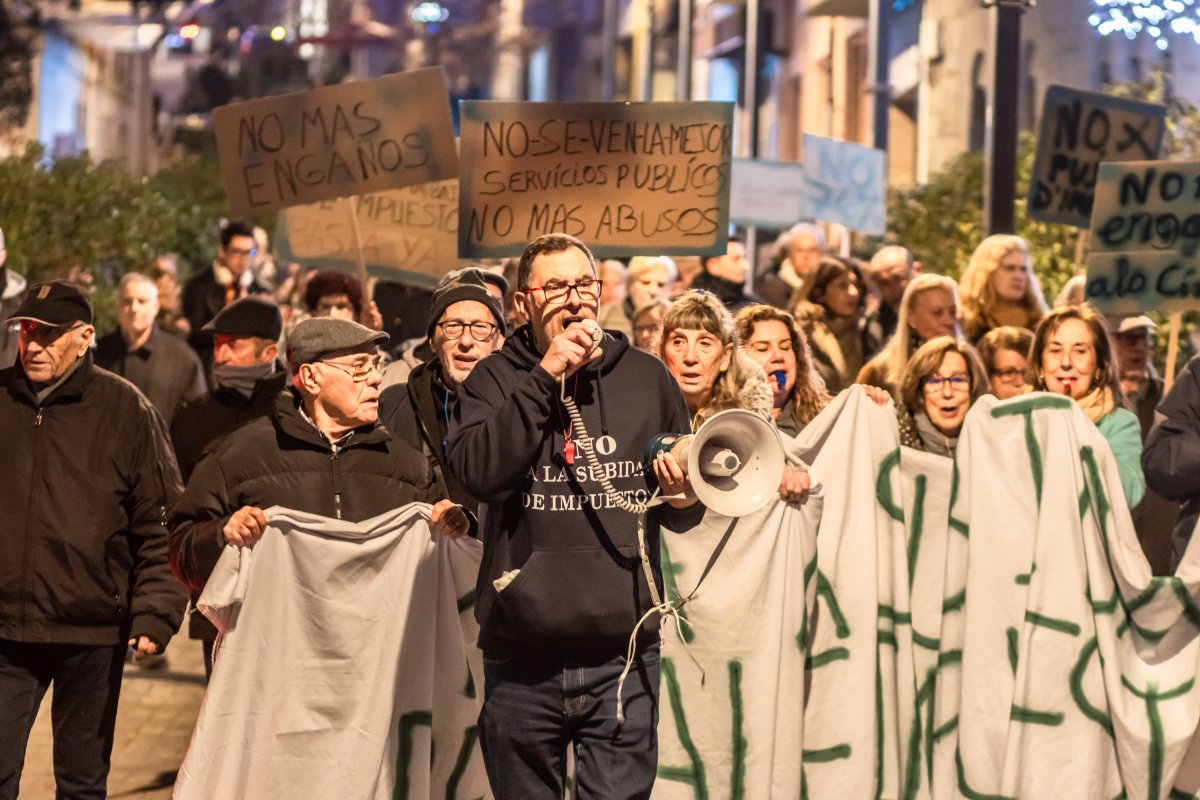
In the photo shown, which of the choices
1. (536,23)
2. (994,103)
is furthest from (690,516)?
(536,23)

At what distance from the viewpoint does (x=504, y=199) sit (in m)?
9.13

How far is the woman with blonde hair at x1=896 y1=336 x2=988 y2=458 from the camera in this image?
7.92 m

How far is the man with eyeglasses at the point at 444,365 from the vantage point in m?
7.14

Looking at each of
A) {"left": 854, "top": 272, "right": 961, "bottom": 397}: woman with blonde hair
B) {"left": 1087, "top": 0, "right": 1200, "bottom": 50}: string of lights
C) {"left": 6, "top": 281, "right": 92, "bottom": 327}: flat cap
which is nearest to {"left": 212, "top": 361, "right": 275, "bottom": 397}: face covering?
{"left": 6, "top": 281, "right": 92, "bottom": 327}: flat cap

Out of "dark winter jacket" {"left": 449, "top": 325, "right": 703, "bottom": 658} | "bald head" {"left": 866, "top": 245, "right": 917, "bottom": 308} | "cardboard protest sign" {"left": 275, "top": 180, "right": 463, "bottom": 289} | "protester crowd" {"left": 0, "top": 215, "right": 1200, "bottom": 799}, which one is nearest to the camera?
"dark winter jacket" {"left": 449, "top": 325, "right": 703, "bottom": 658}

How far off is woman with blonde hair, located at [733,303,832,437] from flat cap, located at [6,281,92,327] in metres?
2.18

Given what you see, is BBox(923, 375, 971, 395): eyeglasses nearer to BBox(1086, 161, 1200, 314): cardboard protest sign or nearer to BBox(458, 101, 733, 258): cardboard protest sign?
BBox(458, 101, 733, 258): cardboard protest sign

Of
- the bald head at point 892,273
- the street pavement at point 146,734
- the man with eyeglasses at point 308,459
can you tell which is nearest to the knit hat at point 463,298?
the man with eyeglasses at point 308,459

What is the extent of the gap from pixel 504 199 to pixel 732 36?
101 feet

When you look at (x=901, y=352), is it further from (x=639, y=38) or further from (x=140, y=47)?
(x=140, y=47)

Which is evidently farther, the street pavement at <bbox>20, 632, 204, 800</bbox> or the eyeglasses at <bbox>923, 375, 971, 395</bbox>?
the street pavement at <bbox>20, 632, 204, 800</bbox>

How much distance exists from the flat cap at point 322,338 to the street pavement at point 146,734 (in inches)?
96.0

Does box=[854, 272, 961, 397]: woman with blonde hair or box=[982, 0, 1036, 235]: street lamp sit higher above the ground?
box=[982, 0, 1036, 235]: street lamp

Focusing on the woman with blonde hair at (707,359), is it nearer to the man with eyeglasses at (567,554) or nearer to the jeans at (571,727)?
the man with eyeglasses at (567,554)
